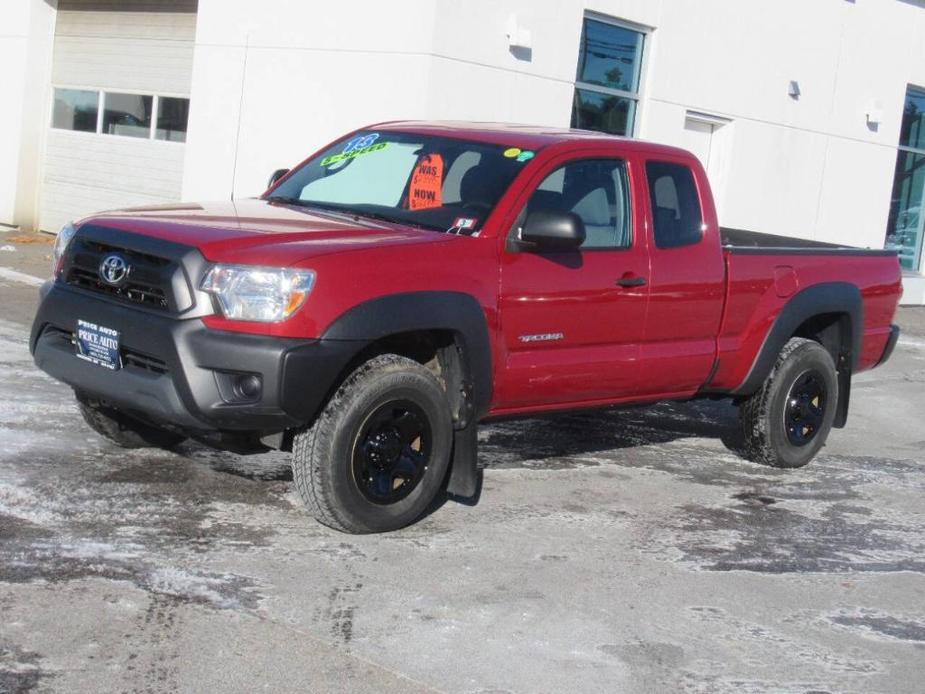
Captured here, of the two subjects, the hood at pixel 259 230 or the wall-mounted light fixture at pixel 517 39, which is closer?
the hood at pixel 259 230

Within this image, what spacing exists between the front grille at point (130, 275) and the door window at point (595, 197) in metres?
1.92

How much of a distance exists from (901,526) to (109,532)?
12.8 feet

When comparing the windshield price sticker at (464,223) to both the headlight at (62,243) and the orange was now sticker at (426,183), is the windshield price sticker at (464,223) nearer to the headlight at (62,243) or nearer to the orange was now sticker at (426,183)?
the orange was now sticker at (426,183)

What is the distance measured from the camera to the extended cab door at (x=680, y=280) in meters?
7.01

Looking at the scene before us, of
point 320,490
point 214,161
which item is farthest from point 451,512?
point 214,161

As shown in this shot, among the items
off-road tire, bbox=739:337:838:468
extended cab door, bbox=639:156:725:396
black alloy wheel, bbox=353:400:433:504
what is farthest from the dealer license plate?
off-road tire, bbox=739:337:838:468

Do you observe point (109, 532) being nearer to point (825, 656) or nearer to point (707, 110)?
point (825, 656)

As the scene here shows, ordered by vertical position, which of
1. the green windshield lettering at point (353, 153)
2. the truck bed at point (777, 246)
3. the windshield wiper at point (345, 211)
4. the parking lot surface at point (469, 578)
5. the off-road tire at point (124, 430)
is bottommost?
the parking lot surface at point (469, 578)

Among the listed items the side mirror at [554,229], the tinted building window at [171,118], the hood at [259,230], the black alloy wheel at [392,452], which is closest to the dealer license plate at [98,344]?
the hood at [259,230]

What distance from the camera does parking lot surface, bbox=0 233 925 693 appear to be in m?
4.48

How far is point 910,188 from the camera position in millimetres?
20438

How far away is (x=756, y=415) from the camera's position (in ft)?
26.4

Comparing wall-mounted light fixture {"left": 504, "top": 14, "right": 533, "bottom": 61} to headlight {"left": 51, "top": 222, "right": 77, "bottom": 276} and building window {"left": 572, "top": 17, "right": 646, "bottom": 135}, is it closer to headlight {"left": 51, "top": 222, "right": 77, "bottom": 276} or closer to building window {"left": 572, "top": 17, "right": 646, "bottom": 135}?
building window {"left": 572, "top": 17, "right": 646, "bottom": 135}

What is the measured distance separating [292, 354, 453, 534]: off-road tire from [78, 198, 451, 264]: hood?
546mm
